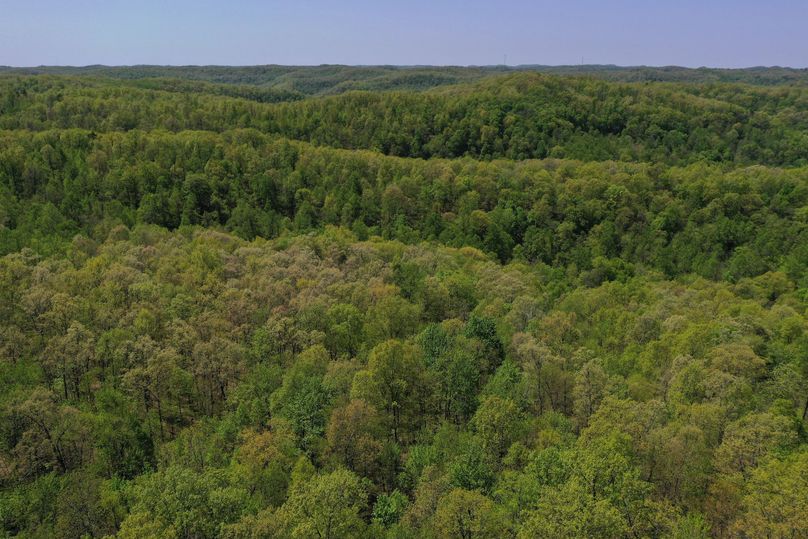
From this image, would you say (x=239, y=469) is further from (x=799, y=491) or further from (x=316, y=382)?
(x=799, y=491)

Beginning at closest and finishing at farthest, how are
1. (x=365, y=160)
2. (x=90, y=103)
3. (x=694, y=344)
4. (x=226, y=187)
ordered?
(x=694, y=344) → (x=226, y=187) → (x=365, y=160) → (x=90, y=103)

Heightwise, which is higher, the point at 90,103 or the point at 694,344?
the point at 90,103

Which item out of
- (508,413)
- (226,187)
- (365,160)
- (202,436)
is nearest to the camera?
(508,413)

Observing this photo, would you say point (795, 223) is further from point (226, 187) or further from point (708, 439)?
point (226, 187)

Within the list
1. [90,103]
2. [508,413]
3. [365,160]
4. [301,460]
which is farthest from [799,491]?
[90,103]

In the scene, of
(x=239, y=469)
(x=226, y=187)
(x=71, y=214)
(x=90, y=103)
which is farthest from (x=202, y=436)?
(x=90, y=103)

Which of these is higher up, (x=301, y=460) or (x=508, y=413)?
(x=508, y=413)

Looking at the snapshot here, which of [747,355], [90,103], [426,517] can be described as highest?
[90,103]

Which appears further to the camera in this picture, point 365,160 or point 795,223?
point 365,160

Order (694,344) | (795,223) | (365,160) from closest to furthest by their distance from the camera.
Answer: (694,344)
(795,223)
(365,160)
